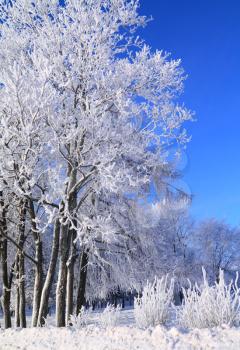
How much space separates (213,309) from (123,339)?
122cm

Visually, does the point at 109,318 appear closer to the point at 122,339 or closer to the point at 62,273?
the point at 122,339

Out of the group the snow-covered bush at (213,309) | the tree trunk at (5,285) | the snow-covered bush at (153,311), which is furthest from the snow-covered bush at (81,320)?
the tree trunk at (5,285)

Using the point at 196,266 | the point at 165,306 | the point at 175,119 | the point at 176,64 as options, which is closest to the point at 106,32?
the point at 176,64

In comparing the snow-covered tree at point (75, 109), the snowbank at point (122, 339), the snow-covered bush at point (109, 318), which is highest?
the snow-covered tree at point (75, 109)

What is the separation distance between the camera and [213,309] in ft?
16.6

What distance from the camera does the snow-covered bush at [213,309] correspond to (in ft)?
16.3

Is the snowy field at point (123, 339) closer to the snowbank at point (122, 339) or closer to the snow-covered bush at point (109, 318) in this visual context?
the snowbank at point (122, 339)

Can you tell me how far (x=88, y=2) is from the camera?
10.5m

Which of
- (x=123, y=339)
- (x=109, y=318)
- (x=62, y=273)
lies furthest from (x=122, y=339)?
(x=62, y=273)

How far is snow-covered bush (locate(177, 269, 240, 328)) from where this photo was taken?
495 centimetres

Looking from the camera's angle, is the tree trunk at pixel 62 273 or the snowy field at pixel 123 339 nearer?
the snowy field at pixel 123 339

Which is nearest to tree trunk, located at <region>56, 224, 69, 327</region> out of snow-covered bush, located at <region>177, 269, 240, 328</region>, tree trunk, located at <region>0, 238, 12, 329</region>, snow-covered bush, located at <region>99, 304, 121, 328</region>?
snow-covered bush, located at <region>99, 304, 121, 328</region>

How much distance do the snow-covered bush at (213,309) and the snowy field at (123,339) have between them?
562mm

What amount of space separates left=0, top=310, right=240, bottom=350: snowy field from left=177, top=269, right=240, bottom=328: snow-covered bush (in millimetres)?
562
